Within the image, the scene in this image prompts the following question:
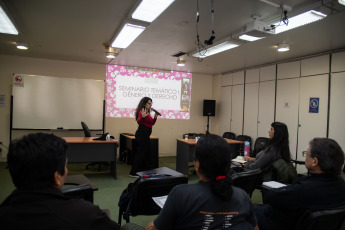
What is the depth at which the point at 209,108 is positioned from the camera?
7.39 m

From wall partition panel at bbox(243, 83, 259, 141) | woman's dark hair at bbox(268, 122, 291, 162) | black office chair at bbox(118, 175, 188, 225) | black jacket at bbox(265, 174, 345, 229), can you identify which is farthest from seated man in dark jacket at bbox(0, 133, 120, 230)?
wall partition panel at bbox(243, 83, 259, 141)

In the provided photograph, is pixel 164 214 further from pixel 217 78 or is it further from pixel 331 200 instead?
pixel 217 78

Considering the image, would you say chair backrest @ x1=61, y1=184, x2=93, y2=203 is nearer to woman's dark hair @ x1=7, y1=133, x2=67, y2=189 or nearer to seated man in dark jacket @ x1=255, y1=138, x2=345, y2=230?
woman's dark hair @ x1=7, y1=133, x2=67, y2=189

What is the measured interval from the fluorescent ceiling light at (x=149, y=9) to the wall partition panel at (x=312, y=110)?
12.2ft

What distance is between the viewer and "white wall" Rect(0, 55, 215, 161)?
5633mm

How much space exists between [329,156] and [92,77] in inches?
233

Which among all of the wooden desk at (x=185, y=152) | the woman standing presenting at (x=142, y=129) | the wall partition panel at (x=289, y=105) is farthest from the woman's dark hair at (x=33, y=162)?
the wall partition panel at (x=289, y=105)

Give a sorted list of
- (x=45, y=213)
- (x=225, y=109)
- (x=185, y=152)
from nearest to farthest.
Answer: (x=45, y=213) < (x=185, y=152) < (x=225, y=109)

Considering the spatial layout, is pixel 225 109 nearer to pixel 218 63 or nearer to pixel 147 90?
pixel 218 63

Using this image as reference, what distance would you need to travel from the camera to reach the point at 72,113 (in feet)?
19.8

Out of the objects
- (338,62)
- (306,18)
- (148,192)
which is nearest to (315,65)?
(338,62)

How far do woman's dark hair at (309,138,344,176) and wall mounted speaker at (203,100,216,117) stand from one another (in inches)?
228

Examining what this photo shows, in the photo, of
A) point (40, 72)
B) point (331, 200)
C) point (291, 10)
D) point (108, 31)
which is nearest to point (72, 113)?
point (40, 72)

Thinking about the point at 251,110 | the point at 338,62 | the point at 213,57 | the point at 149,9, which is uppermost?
the point at 213,57
